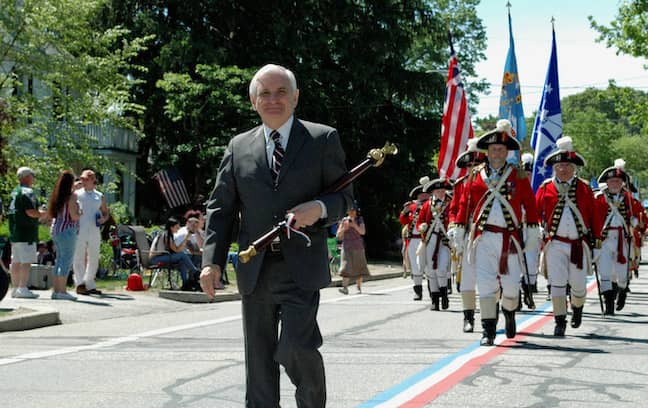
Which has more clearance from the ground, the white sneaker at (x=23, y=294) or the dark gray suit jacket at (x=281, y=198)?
the dark gray suit jacket at (x=281, y=198)

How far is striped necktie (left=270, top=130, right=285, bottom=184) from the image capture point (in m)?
5.43

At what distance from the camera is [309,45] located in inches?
1501

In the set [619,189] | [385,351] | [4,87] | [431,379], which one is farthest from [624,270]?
[4,87]

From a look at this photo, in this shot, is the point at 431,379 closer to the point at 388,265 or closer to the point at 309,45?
the point at 388,265

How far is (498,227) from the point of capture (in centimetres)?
1090

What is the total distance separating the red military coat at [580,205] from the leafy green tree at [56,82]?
18278 mm

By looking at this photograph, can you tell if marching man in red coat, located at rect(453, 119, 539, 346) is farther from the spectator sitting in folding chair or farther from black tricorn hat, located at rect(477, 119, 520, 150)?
the spectator sitting in folding chair

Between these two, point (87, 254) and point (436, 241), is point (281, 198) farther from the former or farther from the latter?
point (87, 254)

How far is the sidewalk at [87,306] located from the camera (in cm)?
1274

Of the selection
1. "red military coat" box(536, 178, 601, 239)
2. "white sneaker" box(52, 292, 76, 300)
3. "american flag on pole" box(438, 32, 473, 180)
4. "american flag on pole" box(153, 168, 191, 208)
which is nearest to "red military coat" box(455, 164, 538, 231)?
"red military coat" box(536, 178, 601, 239)

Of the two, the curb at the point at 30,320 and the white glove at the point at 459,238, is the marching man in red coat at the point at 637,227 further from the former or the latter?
the curb at the point at 30,320

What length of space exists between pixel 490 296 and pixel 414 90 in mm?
31021

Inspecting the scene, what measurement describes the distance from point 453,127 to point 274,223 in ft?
65.7

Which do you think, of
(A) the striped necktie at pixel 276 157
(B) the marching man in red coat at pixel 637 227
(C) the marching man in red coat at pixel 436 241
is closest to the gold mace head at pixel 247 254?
(A) the striped necktie at pixel 276 157
